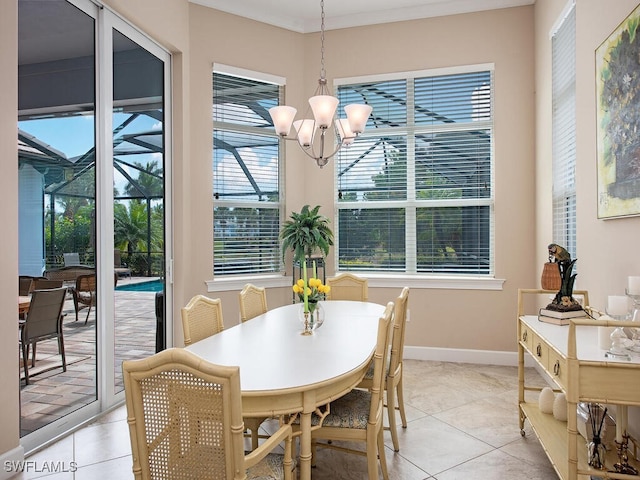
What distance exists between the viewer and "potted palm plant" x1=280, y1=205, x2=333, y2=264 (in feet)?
14.0

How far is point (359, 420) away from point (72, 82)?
2900 millimetres

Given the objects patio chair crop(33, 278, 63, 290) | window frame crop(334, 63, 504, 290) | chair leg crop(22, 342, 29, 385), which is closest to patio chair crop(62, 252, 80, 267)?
patio chair crop(33, 278, 63, 290)

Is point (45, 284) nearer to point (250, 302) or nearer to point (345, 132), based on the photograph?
point (250, 302)

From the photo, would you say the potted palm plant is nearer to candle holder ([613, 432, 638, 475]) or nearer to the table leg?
the table leg

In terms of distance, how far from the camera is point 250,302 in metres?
3.10

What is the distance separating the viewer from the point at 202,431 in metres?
1.39

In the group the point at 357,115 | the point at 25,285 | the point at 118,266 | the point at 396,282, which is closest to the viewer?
the point at 25,285

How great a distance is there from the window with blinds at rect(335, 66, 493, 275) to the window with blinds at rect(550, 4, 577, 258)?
787 mm

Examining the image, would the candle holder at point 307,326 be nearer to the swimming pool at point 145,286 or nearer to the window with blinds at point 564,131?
the swimming pool at point 145,286

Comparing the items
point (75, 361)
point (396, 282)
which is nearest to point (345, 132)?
point (396, 282)

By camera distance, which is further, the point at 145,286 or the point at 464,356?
the point at 464,356

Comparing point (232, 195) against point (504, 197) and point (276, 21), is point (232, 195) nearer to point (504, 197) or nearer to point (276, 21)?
point (276, 21)

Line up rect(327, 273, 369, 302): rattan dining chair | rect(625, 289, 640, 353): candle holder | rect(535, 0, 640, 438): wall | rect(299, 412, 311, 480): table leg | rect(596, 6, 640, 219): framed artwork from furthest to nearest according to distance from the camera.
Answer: rect(327, 273, 369, 302): rattan dining chair, rect(535, 0, 640, 438): wall, rect(596, 6, 640, 219): framed artwork, rect(625, 289, 640, 353): candle holder, rect(299, 412, 311, 480): table leg

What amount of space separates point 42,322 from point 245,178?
240 cm
